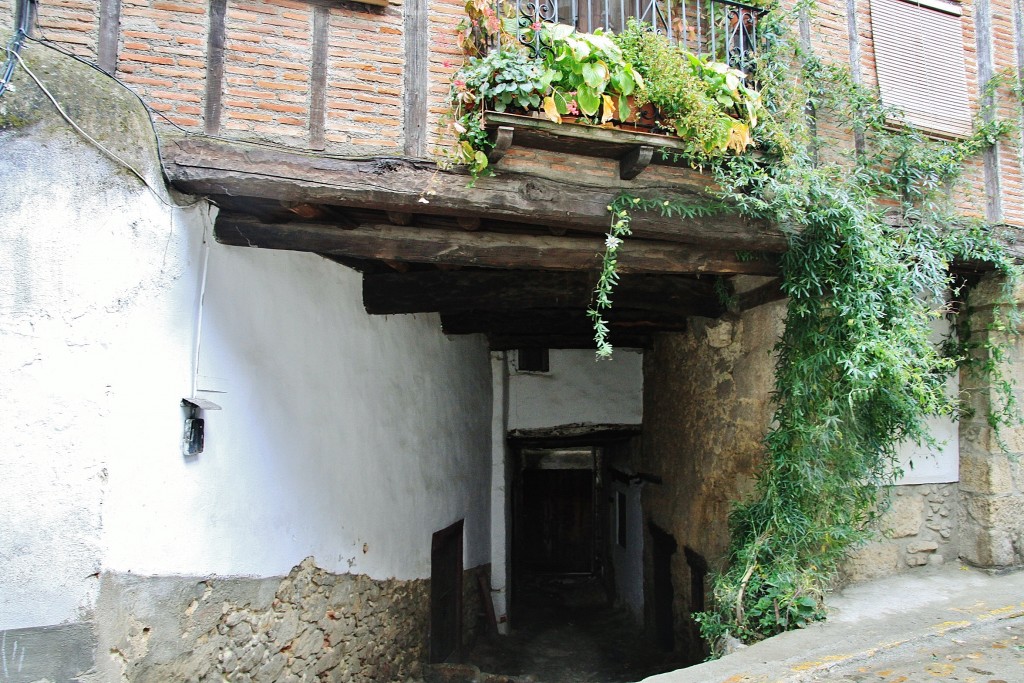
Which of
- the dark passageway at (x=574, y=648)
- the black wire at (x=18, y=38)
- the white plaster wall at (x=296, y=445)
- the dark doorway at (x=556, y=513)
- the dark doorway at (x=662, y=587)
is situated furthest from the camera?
the dark doorway at (x=556, y=513)

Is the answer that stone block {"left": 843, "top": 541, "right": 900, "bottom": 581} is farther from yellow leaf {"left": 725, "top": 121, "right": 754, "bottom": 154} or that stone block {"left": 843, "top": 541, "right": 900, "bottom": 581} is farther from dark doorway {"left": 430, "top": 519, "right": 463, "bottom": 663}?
dark doorway {"left": 430, "top": 519, "right": 463, "bottom": 663}

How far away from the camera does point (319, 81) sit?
343 cm

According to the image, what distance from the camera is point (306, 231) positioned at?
12.3 feet

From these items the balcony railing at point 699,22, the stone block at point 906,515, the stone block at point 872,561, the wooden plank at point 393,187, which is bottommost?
the stone block at point 872,561

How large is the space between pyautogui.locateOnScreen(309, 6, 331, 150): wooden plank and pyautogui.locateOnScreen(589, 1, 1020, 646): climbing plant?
160 cm

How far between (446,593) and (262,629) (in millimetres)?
3320

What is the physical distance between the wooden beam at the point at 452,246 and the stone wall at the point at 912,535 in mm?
2591

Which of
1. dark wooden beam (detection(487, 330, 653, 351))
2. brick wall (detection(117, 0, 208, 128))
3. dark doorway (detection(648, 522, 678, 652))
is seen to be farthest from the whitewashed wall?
dark doorway (detection(648, 522, 678, 652))

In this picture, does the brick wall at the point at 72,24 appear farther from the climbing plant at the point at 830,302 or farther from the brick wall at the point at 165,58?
the climbing plant at the point at 830,302

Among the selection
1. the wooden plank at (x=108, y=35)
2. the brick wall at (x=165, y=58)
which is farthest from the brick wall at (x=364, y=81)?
the wooden plank at (x=108, y=35)

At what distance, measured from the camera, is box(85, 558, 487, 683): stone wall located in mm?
2863

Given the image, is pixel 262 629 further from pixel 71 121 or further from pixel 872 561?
pixel 872 561

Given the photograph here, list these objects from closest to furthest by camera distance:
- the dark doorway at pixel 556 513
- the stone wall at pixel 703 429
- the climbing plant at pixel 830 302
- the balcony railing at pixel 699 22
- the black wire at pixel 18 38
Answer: the black wire at pixel 18 38, the climbing plant at pixel 830 302, the balcony railing at pixel 699 22, the stone wall at pixel 703 429, the dark doorway at pixel 556 513

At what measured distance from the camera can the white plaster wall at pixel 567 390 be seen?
8820mm
